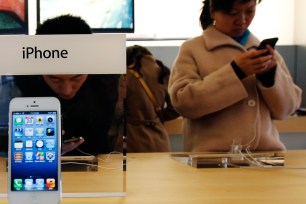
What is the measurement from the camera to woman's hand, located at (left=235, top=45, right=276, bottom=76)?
5.36 ft

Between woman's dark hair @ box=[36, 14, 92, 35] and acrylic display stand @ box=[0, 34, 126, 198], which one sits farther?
woman's dark hair @ box=[36, 14, 92, 35]

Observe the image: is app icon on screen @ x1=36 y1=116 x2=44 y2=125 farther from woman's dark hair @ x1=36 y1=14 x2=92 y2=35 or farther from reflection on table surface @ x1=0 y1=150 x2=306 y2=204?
woman's dark hair @ x1=36 y1=14 x2=92 y2=35

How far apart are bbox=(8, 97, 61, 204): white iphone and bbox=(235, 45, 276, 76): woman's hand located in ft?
2.56

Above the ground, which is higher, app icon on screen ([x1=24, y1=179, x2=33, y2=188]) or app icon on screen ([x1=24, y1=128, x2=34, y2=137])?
app icon on screen ([x1=24, y1=128, x2=34, y2=137])

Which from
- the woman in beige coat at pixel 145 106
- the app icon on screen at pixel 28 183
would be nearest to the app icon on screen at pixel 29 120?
the app icon on screen at pixel 28 183

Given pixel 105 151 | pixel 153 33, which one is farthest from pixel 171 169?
pixel 153 33

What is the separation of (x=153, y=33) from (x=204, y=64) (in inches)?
80.7

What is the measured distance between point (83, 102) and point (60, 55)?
13 cm

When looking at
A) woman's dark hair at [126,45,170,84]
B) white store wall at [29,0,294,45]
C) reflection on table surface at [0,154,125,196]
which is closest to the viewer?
reflection on table surface at [0,154,125,196]

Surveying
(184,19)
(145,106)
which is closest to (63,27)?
(145,106)

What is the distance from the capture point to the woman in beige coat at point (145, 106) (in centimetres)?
208

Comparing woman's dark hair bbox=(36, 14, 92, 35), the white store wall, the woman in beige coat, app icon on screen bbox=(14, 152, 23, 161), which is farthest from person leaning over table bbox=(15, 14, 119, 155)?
the white store wall

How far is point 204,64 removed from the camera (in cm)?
174

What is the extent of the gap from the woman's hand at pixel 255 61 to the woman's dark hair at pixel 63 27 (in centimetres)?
49
